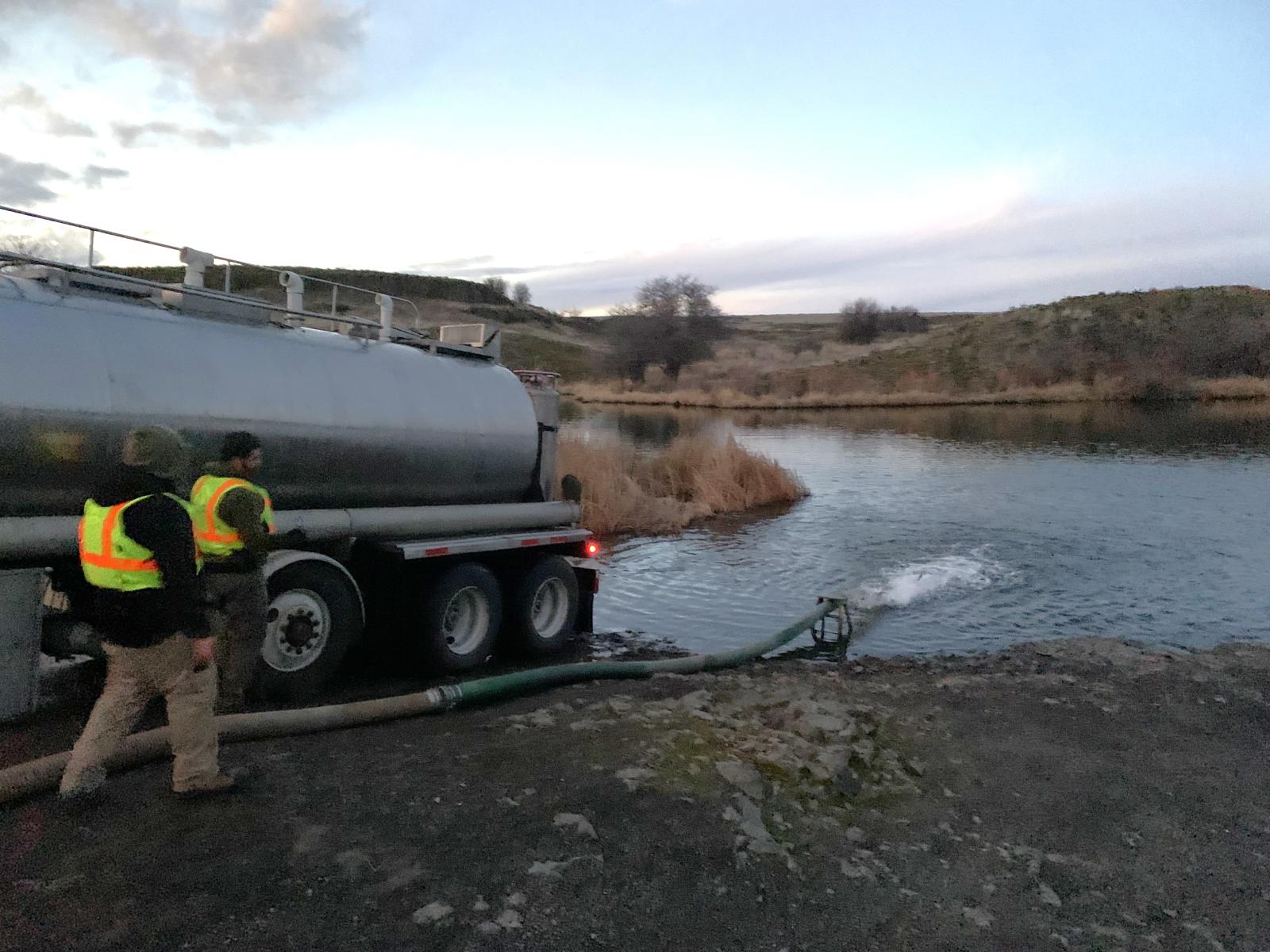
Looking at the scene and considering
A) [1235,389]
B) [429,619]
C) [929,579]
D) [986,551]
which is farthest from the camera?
[1235,389]

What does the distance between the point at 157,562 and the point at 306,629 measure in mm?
2878

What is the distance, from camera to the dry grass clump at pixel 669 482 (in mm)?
20750

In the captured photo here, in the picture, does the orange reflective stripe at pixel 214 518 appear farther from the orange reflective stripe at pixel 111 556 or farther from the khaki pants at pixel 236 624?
the orange reflective stripe at pixel 111 556

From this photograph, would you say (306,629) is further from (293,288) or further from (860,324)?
(860,324)

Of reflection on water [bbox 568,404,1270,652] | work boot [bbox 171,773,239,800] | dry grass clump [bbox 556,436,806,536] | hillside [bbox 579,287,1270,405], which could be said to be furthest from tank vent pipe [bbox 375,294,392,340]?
hillside [bbox 579,287,1270,405]

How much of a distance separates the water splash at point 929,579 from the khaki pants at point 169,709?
419 inches

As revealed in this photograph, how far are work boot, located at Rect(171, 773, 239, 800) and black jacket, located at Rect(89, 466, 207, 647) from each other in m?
0.81

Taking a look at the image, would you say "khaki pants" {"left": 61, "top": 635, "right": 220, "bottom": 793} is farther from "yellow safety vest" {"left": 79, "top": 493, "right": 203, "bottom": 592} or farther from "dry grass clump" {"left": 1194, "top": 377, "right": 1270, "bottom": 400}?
"dry grass clump" {"left": 1194, "top": 377, "right": 1270, "bottom": 400}

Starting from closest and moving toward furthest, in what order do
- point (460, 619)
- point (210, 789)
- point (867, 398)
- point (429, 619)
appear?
point (210, 789), point (429, 619), point (460, 619), point (867, 398)

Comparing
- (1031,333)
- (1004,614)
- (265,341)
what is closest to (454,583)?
(265,341)

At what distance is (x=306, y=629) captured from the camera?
24.2 ft

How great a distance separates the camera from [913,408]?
205 feet

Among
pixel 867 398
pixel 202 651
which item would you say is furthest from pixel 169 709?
pixel 867 398

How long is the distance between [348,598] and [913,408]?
58.7 meters
